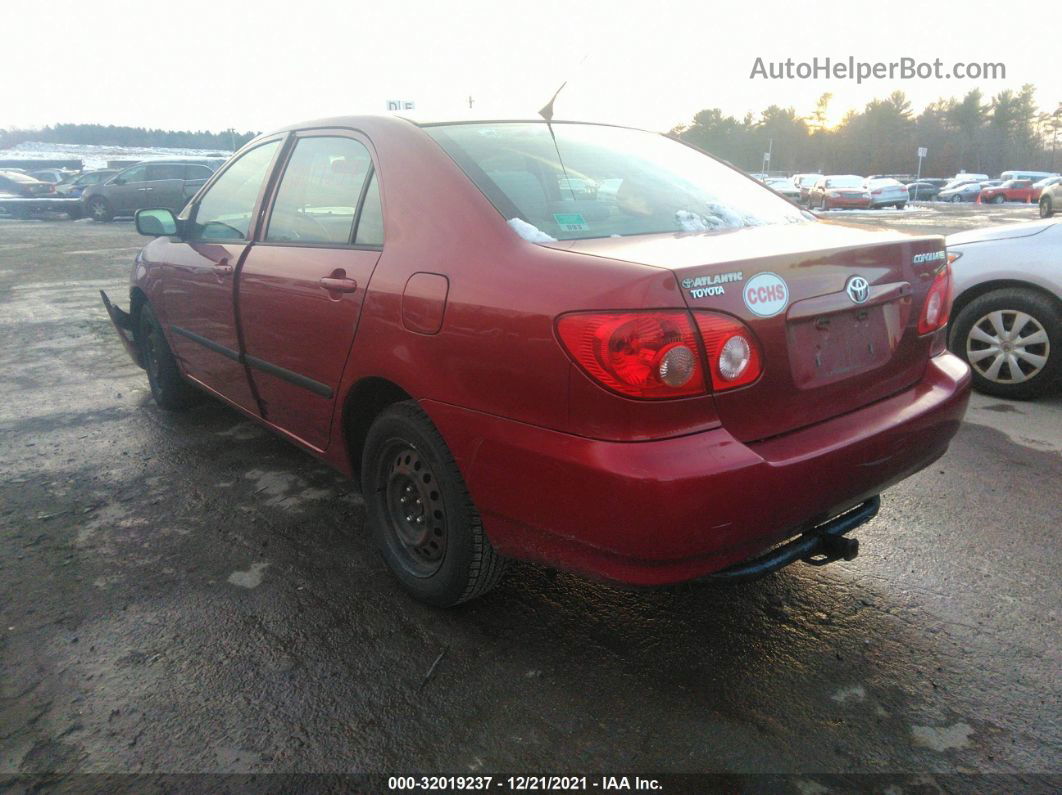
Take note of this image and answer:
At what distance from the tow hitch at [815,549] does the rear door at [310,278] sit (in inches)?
56.4

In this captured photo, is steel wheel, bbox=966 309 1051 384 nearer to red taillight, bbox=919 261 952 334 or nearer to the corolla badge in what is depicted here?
red taillight, bbox=919 261 952 334

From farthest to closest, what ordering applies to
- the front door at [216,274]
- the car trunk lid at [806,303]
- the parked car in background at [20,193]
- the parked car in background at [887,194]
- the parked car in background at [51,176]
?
the parked car in background at [887,194]
the parked car in background at [51,176]
the parked car in background at [20,193]
the front door at [216,274]
the car trunk lid at [806,303]

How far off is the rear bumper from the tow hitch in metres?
0.08

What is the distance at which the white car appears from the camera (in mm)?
4598

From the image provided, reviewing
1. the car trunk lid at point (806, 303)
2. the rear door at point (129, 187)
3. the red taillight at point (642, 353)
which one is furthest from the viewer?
the rear door at point (129, 187)

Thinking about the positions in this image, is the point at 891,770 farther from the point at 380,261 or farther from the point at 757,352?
the point at 380,261

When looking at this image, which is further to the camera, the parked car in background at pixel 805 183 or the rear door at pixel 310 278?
the parked car in background at pixel 805 183

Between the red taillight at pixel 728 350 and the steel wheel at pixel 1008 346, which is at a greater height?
the red taillight at pixel 728 350

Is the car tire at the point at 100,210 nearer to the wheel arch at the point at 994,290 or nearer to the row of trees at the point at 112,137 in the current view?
the wheel arch at the point at 994,290

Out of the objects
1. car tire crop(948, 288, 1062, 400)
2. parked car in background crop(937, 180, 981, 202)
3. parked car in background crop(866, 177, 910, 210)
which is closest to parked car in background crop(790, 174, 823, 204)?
parked car in background crop(866, 177, 910, 210)

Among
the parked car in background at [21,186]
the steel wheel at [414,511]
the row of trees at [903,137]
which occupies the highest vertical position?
the row of trees at [903,137]

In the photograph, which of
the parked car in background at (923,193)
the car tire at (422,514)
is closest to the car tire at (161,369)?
the car tire at (422,514)

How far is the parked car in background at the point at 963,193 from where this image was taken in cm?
4206

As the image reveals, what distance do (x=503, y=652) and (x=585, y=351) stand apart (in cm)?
106
